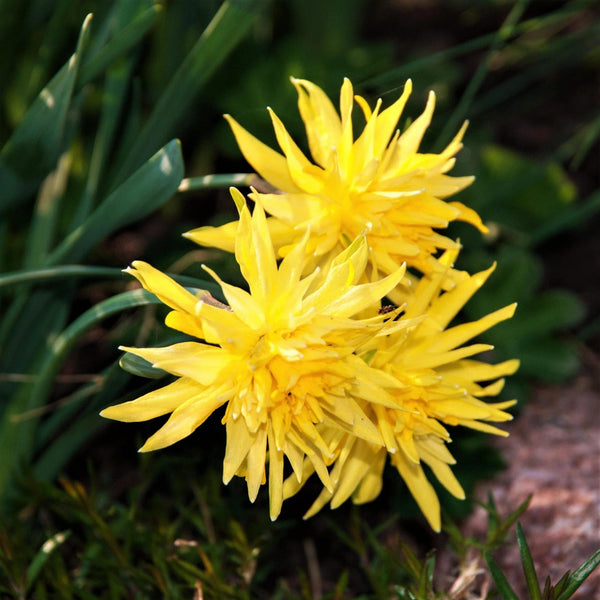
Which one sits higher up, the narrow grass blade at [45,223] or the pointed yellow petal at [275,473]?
the narrow grass blade at [45,223]

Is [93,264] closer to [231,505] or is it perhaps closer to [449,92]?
[231,505]

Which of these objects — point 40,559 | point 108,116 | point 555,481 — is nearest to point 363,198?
point 108,116

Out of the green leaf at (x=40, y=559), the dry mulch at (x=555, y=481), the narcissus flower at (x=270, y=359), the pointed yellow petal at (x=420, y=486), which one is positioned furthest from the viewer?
the dry mulch at (x=555, y=481)

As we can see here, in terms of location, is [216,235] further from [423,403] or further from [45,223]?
[45,223]

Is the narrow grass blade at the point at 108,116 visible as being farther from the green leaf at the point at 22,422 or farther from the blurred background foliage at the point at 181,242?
the green leaf at the point at 22,422

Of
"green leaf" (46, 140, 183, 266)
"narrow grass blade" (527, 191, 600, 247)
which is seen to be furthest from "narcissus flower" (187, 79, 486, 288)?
"narrow grass blade" (527, 191, 600, 247)

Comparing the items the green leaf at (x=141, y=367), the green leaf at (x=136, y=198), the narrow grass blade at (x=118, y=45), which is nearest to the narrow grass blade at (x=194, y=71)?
the narrow grass blade at (x=118, y=45)
